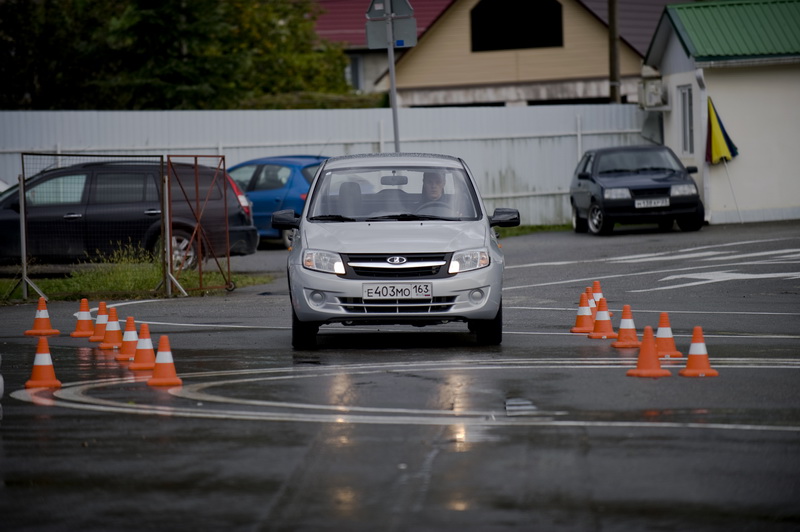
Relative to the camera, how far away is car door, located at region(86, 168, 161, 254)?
19000 millimetres

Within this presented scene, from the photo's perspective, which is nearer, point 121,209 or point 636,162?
point 121,209

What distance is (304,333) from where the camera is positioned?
12039 millimetres

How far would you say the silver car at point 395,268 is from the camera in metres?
11.6

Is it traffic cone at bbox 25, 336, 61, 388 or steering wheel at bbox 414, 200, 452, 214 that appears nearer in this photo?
traffic cone at bbox 25, 336, 61, 388

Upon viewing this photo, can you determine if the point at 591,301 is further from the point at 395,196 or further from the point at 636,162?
the point at 636,162

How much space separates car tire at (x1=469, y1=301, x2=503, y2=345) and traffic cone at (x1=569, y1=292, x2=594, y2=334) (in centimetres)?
107

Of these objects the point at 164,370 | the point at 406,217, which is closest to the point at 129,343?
the point at 164,370

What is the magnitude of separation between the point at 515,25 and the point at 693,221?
770 inches

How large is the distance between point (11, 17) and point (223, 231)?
20053 millimetres

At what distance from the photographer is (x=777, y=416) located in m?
8.31

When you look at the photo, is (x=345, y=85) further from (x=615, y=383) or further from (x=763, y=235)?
(x=615, y=383)

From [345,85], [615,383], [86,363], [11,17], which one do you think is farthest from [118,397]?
[345,85]

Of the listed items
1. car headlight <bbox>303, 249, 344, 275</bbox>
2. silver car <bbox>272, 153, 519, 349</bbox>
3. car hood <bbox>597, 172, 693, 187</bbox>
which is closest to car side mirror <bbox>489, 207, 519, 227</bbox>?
silver car <bbox>272, 153, 519, 349</bbox>

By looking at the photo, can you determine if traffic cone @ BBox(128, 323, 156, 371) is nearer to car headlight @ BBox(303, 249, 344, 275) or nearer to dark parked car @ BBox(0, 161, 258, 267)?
car headlight @ BBox(303, 249, 344, 275)
